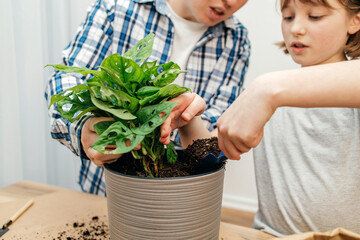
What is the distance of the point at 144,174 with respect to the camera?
525 mm

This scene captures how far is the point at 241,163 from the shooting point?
6.54ft

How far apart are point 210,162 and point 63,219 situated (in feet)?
1.40

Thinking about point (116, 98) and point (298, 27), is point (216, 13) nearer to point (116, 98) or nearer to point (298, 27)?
point (298, 27)

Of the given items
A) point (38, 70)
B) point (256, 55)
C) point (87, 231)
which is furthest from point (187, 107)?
point (256, 55)

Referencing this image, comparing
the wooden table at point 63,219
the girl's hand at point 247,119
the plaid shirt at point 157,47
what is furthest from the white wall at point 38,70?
the girl's hand at point 247,119

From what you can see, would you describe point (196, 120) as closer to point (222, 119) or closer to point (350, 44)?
point (222, 119)

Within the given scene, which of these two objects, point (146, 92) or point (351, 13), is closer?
point (146, 92)

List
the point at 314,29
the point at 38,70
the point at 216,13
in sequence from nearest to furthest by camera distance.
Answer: the point at 314,29, the point at 216,13, the point at 38,70

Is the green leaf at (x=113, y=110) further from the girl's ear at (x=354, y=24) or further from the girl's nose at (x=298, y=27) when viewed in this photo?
the girl's ear at (x=354, y=24)

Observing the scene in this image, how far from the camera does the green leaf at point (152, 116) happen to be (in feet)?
1.48

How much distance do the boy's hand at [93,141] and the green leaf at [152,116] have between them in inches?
2.0

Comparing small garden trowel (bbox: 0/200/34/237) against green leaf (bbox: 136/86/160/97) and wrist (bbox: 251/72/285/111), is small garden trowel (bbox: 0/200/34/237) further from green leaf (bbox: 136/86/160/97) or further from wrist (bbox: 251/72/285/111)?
wrist (bbox: 251/72/285/111)

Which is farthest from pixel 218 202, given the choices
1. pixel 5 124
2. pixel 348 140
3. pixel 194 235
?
pixel 5 124

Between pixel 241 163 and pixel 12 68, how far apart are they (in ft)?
4.61
